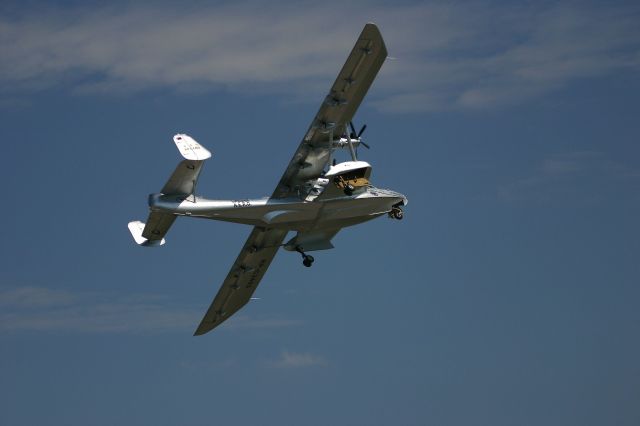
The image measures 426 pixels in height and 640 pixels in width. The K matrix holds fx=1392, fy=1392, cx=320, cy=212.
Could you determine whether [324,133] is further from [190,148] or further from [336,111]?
[190,148]

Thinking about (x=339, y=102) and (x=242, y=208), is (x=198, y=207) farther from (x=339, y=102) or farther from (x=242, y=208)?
(x=339, y=102)

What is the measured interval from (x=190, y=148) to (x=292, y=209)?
7734 mm

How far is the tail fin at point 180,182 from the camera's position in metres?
61.8

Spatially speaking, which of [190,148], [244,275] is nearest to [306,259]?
[244,275]

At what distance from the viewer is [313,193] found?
67812 millimetres

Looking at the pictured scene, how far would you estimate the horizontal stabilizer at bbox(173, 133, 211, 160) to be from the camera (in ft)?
202

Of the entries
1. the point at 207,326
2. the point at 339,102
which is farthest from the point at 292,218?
the point at 207,326

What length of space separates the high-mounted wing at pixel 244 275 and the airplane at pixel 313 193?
10 centimetres

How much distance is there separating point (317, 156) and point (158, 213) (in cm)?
817

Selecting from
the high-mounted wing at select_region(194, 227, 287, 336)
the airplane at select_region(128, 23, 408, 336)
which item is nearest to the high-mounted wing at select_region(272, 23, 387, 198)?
the airplane at select_region(128, 23, 408, 336)

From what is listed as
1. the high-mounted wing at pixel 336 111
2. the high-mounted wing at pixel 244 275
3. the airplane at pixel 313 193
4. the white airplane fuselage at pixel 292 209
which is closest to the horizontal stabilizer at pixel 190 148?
the airplane at pixel 313 193

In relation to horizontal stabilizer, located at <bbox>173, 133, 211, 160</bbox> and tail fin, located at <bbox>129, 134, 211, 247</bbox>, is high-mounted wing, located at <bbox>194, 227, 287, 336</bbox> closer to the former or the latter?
tail fin, located at <bbox>129, 134, 211, 247</bbox>

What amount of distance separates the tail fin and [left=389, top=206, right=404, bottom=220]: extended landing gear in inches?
459

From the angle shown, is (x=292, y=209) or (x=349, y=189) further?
(x=292, y=209)
